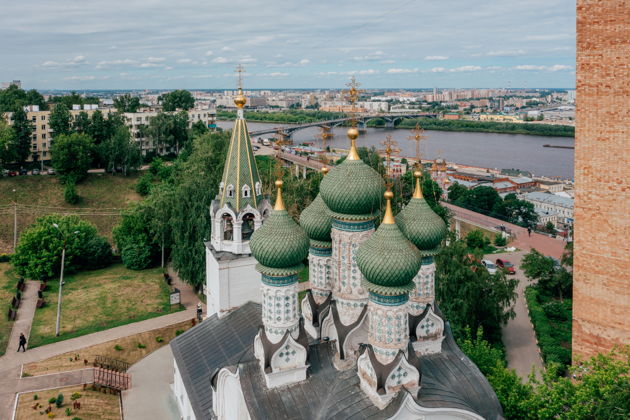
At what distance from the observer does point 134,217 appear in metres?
25.5

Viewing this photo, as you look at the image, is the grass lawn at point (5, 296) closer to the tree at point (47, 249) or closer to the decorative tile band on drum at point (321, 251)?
the tree at point (47, 249)

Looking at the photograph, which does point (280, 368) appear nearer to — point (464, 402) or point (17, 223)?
point (464, 402)

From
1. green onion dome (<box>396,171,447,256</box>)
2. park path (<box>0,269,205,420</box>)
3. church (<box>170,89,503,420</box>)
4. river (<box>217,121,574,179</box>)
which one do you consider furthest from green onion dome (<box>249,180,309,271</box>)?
river (<box>217,121,574,179</box>)

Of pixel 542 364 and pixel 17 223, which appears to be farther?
pixel 17 223

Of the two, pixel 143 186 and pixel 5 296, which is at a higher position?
pixel 143 186

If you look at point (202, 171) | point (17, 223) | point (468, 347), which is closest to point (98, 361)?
point (468, 347)

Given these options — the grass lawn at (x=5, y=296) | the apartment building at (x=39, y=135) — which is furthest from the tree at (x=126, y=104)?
the grass lawn at (x=5, y=296)

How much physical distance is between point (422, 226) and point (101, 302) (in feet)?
48.8

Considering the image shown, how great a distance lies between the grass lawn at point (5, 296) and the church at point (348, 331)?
29.8ft

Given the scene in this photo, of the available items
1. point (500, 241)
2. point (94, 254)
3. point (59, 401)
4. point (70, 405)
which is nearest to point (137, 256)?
point (94, 254)

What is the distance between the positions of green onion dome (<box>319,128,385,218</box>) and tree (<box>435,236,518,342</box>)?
7.51 metres

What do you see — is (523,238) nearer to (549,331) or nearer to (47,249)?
(549,331)

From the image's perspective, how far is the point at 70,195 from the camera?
33.0 metres

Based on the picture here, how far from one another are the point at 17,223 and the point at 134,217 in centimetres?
970
